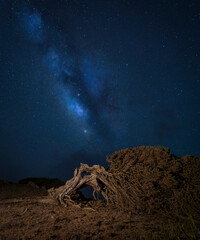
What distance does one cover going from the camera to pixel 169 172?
20.4 ft

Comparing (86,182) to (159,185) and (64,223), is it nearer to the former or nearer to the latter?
(64,223)

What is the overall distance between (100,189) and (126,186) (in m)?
1.46

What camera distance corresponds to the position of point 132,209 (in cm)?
628

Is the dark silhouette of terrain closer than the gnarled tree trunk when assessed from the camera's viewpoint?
Yes

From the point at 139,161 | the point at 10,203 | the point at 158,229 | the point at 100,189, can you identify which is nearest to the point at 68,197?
the point at 100,189

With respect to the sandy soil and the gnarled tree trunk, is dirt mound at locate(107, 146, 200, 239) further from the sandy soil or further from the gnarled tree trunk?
the sandy soil

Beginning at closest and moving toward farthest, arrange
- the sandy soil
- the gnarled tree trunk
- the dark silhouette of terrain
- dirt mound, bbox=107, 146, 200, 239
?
the sandy soil < the dark silhouette of terrain < dirt mound, bbox=107, 146, 200, 239 < the gnarled tree trunk

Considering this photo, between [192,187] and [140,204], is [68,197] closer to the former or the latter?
[140,204]

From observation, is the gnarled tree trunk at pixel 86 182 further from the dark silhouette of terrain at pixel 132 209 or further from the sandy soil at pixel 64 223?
the sandy soil at pixel 64 223

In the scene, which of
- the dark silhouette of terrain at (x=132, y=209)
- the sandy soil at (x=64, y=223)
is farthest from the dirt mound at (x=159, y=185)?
the sandy soil at (x=64, y=223)

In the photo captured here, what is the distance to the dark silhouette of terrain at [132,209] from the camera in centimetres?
422

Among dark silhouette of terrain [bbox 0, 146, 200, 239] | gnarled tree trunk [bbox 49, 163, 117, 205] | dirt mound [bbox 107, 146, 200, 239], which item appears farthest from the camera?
gnarled tree trunk [bbox 49, 163, 117, 205]

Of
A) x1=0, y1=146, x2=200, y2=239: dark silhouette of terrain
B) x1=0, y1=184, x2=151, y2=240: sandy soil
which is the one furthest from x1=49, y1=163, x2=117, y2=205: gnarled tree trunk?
x1=0, y1=184, x2=151, y2=240: sandy soil

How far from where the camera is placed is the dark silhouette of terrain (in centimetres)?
422
